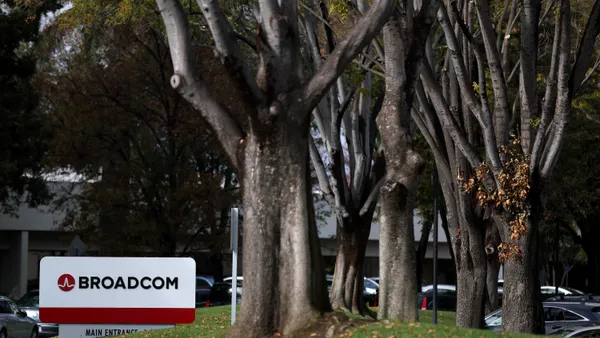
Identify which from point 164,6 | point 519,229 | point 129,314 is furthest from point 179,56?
point 519,229

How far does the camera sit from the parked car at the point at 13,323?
23672 millimetres

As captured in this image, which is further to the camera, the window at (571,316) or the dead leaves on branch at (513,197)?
the window at (571,316)

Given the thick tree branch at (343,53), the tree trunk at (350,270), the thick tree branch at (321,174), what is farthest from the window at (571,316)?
the thick tree branch at (343,53)

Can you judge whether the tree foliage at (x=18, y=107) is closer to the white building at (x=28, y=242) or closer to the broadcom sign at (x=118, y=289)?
the white building at (x=28, y=242)

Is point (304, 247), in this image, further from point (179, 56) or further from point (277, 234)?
point (179, 56)

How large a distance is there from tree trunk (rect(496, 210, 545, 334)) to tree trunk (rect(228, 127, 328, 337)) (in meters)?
Result: 6.34

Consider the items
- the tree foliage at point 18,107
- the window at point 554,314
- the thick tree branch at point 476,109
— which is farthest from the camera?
the tree foliage at point 18,107

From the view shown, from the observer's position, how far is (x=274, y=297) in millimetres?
11070

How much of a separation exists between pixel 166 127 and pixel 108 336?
84.0ft

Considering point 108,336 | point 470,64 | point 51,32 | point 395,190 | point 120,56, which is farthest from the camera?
point 120,56

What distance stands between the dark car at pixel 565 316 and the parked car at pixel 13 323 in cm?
1153

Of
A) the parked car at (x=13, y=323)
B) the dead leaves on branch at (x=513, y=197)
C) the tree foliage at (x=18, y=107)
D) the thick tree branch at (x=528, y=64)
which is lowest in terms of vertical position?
the parked car at (x=13, y=323)

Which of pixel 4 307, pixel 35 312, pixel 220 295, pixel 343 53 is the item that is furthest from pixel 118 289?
pixel 220 295

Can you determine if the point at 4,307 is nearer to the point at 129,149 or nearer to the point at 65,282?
the point at 65,282
